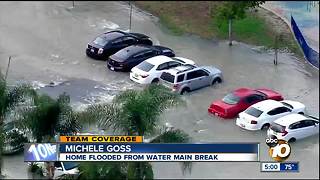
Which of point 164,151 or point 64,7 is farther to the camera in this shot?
point 64,7

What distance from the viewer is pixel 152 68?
26438 millimetres

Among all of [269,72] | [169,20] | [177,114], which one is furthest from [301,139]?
[169,20]

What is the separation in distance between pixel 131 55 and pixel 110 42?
5.26 ft

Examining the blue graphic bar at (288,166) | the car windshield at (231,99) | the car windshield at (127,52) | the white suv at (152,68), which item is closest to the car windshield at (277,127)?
the car windshield at (231,99)

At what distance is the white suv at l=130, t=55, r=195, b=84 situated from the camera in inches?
1031

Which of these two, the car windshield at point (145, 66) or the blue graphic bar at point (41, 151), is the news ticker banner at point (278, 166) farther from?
the car windshield at point (145, 66)

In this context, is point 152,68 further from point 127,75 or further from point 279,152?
point 279,152

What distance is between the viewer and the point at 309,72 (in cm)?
2783

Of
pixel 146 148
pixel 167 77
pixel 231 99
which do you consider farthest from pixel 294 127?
pixel 146 148

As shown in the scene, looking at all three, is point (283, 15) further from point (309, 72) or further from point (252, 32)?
point (309, 72)

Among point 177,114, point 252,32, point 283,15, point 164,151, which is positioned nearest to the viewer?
point 164,151

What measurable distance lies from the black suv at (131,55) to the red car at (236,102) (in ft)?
15.6

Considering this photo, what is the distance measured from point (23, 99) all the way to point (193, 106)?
8569 mm

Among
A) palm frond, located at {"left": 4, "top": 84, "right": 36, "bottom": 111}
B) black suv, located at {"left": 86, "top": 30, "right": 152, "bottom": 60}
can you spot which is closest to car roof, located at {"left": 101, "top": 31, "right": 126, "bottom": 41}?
black suv, located at {"left": 86, "top": 30, "right": 152, "bottom": 60}
